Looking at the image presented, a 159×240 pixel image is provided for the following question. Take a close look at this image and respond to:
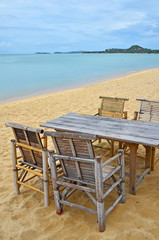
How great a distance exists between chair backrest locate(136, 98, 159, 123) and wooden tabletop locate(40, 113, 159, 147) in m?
0.91

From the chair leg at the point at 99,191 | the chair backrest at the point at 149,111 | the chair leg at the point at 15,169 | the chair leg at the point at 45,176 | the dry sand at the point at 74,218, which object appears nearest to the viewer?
the chair leg at the point at 99,191

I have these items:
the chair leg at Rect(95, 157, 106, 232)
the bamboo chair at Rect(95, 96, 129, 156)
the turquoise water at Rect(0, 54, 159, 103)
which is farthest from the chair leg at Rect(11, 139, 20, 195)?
the turquoise water at Rect(0, 54, 159, 103)

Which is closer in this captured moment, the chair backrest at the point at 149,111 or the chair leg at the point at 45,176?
the chair leg at the point at 45,176

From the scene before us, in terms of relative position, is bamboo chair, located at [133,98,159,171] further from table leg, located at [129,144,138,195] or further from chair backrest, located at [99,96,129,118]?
table leg, located at [129,144,138,195]

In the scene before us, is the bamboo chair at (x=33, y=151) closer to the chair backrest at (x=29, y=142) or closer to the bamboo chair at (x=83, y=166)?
the chair backrest at (x=29, y=142)

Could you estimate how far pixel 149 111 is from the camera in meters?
4.32

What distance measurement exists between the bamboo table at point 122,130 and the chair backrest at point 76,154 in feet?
1.97

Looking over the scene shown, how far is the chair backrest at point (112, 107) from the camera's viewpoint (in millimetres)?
4629

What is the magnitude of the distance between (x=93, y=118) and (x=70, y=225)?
172cm

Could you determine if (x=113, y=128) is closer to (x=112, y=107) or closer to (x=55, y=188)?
(x=55, y=188)

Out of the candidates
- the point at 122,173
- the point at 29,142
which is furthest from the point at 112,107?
the point at 29,142

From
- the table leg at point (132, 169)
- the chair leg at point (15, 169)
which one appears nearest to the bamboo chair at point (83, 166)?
the table leg at point (132, 169)

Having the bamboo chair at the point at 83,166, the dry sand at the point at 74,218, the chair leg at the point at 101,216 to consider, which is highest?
the bamboo chair at the point at 83,166

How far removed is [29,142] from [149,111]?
240 centimetres
